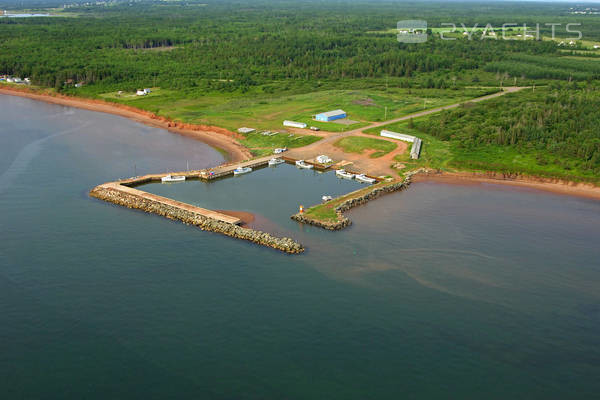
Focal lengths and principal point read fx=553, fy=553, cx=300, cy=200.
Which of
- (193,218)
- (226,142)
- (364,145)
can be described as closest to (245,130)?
(226,142)

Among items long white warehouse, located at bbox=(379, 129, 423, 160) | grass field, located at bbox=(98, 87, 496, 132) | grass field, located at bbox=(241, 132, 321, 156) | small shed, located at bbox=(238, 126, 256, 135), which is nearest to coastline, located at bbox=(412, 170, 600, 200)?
long white warehouse, located at bbox=(379, 129, 423, 160)

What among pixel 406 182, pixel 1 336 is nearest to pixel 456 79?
pixel 406 182

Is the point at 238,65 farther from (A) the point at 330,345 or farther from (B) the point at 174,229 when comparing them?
(A) the point at 330,345

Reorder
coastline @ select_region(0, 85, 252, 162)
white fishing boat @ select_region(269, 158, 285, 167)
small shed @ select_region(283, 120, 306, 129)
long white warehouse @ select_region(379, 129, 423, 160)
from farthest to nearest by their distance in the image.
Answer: small shed @ select_region(283, 120, 306, 129) < coastline @ select_region(0, 85, 252, 162) < long white warehouse @ select_region(379, 129, 423, 160) < white fishing boat @ select_region(269, 158, 285, 167)

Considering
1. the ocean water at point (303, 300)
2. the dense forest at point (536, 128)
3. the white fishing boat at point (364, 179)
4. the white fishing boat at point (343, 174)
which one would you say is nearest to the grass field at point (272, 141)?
the white fishing boat at point (343, 174)

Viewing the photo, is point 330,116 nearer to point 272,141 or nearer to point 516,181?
point 272,141

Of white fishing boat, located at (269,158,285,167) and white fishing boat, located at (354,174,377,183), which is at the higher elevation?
white fishing boat, located at (269,158,285,167)

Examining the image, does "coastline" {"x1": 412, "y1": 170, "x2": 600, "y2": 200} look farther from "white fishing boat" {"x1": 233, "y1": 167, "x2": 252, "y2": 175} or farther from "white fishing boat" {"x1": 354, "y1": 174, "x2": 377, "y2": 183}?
"white fishing boat" {"x1": 233, "y1": 167, "x2": 252, "y2": 175}
